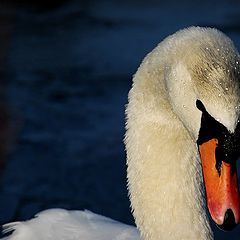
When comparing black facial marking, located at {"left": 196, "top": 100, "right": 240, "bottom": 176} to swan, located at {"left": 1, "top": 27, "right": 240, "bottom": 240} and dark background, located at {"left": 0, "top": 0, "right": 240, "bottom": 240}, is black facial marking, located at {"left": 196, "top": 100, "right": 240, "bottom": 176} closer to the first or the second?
swan, located at {"left": 1, "top": 27, "right": 240, "bottom": 240}

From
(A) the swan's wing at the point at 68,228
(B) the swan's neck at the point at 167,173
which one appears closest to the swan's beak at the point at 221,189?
(B) the swan's neck at the point at 167,173

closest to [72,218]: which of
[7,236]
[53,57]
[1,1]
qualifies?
[7,236]

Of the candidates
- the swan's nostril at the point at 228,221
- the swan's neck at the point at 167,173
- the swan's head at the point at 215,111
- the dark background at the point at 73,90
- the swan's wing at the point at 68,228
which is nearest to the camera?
the swan's head at the point at 215,111

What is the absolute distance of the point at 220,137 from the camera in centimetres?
361

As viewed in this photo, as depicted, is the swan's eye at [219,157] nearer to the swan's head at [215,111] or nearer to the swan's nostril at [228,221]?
the swan's head at [215,111]

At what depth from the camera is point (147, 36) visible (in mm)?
9469

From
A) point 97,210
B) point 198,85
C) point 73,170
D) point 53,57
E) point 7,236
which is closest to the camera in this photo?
point 198,85

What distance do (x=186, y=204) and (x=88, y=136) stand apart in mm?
3417

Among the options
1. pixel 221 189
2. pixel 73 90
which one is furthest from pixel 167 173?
pixel 73 90

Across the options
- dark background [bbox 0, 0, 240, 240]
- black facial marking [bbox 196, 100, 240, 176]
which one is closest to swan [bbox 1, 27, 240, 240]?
black facial marking [bbox 196, 100, 240, 176]

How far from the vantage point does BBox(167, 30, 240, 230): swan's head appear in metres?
3.54

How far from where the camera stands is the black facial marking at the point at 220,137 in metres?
3.56

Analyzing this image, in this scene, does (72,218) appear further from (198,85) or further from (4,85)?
(4,85)

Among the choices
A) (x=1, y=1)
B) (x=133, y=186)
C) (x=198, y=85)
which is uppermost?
(x=198, y=85)
